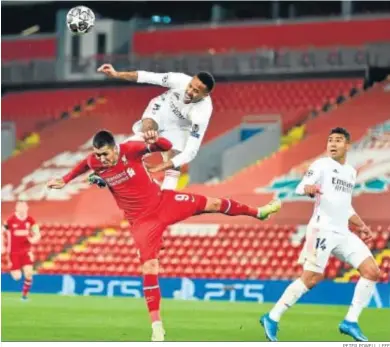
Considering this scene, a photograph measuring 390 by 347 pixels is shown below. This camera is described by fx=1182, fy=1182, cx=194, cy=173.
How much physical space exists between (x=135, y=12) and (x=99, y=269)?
6.75 metres

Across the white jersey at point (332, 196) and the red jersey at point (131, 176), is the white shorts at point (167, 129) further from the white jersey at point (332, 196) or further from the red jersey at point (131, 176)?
the white jersey at point (332, 196)

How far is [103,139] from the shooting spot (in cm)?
1009

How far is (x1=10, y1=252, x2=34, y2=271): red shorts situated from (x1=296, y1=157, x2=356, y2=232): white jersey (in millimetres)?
6480

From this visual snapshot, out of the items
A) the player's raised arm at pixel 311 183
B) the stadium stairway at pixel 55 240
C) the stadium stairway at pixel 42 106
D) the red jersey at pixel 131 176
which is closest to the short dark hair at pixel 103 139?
Result: the red jersey at pixel 131 176

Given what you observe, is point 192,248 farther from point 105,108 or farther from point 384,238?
point 105,108

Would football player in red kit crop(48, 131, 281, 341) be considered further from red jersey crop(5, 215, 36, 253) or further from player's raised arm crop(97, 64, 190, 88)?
red jersey crop(5, 215, 36, 253)

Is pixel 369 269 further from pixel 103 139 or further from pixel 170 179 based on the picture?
pixel 103 139

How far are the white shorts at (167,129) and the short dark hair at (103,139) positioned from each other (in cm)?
104

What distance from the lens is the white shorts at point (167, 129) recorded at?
440 inches

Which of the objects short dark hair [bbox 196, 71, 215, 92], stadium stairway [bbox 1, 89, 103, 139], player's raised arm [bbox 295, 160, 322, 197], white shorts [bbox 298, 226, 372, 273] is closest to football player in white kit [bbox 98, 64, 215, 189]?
short dark hair [bbox 196, 71, 215, 92]

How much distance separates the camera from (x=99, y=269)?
63.6ft

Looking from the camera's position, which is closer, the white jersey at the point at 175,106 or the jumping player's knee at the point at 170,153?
the white jersey at the point at 175,106

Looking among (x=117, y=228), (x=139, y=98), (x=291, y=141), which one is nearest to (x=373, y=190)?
(x=291, y=141)

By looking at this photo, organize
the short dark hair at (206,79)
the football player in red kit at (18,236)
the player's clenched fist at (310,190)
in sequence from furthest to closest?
1. the football player in red kit at (18,236)
2. the short dark hair at (206,79)
3. the player's clenched fist at (310,190)
